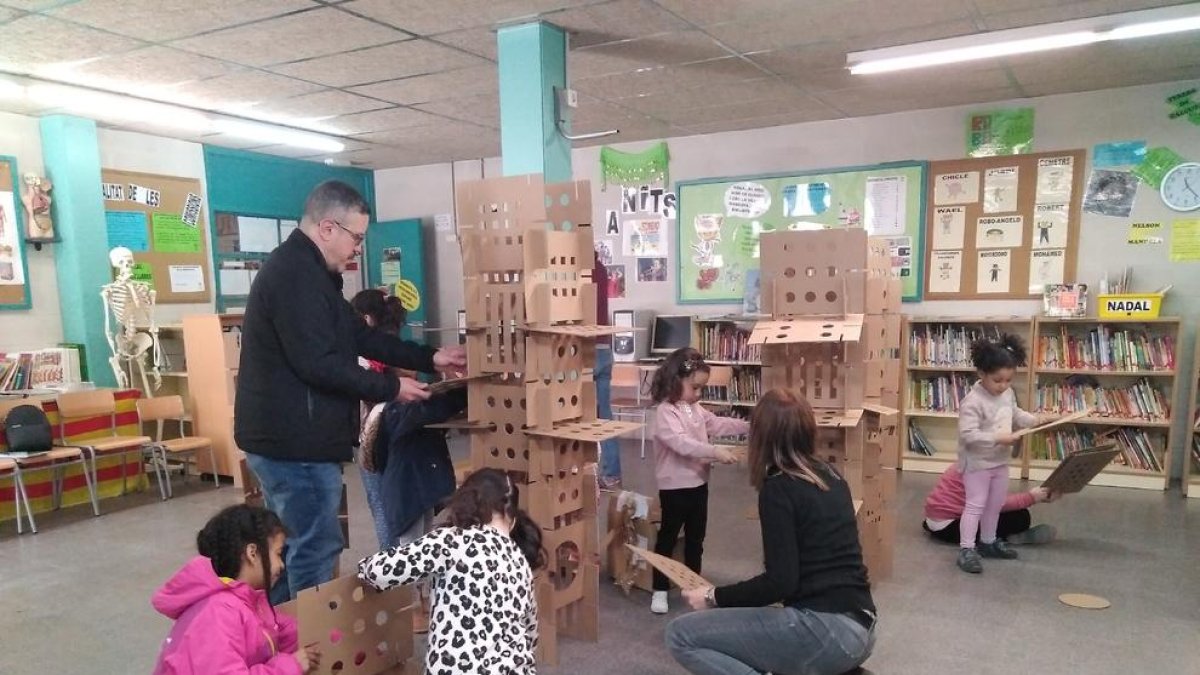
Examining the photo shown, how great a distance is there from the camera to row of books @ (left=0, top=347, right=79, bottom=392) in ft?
17.7

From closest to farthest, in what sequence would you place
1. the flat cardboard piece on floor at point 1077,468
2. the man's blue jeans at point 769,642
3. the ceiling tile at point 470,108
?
1. the man's blue jeans at point 769,642
2. the flat cardboard piece on floor at point 1077,468
3. the ceiling tile at point 470,108

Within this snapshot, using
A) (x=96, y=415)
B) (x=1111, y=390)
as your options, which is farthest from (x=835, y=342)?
(x=96, y=415)

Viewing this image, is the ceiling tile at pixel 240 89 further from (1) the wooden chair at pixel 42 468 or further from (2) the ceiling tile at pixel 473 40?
(1) the wooden chair at pixel 42 468

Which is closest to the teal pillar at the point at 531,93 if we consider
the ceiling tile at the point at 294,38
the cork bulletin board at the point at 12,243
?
the ceiling tile at the point at 294,38

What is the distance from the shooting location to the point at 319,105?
5625 millimetres

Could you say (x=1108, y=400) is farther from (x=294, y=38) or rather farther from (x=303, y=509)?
(x=294, y=38)

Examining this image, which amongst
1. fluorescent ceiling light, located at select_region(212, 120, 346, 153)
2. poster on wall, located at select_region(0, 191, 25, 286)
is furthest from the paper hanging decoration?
poster on wall, located at select_region(0, 191, 25, 286)

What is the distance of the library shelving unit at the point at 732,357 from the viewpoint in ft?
21.9

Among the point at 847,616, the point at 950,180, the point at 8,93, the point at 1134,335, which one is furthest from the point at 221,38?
the point at 1134,335

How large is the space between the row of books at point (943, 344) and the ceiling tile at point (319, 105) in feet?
15.1

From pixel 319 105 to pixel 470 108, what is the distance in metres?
1.12

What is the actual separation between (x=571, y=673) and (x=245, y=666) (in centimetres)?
140

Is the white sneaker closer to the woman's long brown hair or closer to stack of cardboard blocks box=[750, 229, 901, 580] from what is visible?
stack of cardboard blocks box=[750, 229, 901, 580]

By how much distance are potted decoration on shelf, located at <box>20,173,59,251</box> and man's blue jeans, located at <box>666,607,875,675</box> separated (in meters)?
5.88
